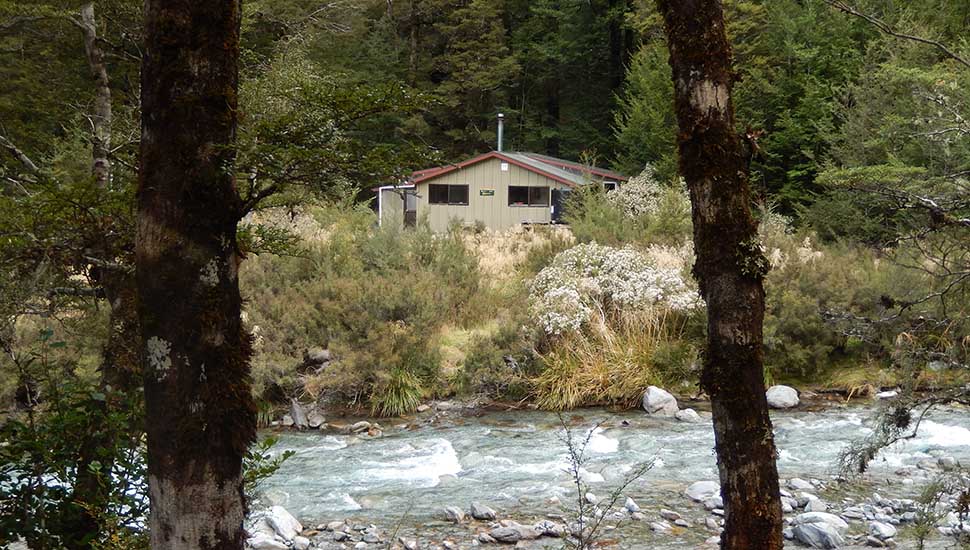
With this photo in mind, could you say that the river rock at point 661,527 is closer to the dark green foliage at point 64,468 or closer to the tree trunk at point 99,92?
the dark green foliage at point 64,468

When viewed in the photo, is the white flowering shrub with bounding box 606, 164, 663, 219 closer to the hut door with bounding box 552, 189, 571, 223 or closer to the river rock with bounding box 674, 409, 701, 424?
the hut door with bounding box 552, 189, 571, 223

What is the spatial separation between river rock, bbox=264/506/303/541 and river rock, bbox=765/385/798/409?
23.4ft

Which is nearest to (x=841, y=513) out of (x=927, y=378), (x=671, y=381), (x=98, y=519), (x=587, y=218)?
(x=927, y=378)

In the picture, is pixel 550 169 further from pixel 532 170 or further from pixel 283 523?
pixel 283 523

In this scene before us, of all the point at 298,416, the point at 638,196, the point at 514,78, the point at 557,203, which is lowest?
the point at 298,416

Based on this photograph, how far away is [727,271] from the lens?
3.17 meters

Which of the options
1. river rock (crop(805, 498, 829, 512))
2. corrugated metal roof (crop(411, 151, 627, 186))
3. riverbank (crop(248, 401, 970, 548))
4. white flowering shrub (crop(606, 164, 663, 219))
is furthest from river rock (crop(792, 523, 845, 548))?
corrugated metal roof (crop(411, 151, 627, 186))

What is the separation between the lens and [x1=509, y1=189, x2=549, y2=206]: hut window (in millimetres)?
29703

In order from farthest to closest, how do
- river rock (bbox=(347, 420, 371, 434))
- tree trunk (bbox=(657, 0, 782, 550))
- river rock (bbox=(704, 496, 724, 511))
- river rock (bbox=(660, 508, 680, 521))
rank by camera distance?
river rock (bbox=(347, 420, 371, 434))
river rock (bbox=(704, 496, 724, 511))
river rock (bbox=(660, 508, 680, 521))
tree trunk (bbox=(657, 0, 782, 550))

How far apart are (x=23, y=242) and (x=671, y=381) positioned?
1048 cm

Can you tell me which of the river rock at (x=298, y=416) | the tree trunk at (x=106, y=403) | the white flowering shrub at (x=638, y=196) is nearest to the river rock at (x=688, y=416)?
the river rock at (x=298, y=416)

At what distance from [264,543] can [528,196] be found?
23681 mm

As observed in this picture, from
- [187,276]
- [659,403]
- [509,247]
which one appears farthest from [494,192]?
[187,276]

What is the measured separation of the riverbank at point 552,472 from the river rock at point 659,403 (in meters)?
0.18
